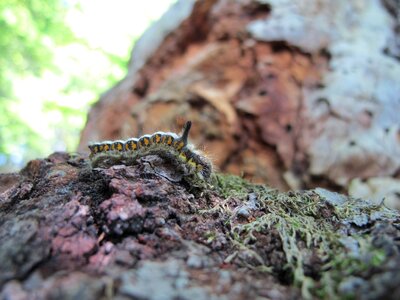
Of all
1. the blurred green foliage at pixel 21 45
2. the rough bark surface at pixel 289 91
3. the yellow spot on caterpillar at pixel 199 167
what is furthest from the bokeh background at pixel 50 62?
the yellow spot on caterpillar at pixel 199 167

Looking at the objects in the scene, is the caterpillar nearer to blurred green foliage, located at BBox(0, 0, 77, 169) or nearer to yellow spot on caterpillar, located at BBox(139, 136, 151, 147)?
yellow spot on caterpillar, located at BBox(139, 136, 151, 147)

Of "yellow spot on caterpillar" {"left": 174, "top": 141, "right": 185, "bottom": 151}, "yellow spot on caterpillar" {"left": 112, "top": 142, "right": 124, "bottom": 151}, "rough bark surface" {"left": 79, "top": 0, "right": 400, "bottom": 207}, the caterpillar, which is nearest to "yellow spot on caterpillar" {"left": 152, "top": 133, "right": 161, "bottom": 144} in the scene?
the caterpillar

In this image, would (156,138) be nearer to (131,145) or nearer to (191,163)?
(131,145)

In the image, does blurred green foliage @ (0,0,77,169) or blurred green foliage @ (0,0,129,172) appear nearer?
blurred green foliage @ (0,0,77,169)

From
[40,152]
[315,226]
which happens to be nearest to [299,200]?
[315,226]

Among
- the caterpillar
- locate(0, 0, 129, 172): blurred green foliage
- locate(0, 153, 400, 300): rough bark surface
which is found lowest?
locate(0, 153, 400, 300): rough bark surface

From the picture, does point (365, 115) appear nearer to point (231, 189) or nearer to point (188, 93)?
point (188, 93)
